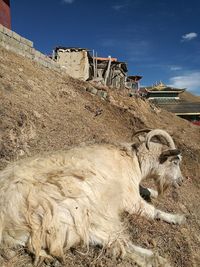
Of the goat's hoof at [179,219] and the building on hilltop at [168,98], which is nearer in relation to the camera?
the goat's hoof at [179,219]

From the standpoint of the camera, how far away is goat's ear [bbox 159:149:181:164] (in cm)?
532

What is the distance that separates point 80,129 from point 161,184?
11.3ft

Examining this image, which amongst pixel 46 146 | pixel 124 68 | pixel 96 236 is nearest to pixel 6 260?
pixel 96 236

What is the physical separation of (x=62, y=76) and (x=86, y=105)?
7.16 ft

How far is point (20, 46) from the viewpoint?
11.3 m

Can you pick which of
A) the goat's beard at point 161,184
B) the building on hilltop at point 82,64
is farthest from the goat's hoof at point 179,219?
the building on hilltop at point 82,64

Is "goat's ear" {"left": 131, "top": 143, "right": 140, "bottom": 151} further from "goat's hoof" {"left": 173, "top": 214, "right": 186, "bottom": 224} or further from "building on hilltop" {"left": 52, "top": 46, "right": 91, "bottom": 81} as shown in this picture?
"building on hilltop" {"left": 52, "top": 46, "right": 91, "bottom": 81}

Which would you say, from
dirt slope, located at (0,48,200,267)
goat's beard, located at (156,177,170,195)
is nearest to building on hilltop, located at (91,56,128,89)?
dirt slope, located at (0,48,200,267)

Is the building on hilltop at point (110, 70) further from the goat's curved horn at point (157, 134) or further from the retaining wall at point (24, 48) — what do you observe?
the goat's curved horn at point (157, 134)

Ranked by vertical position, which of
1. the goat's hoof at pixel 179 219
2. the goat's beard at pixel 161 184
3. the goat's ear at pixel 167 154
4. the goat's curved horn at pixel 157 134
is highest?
the goat's curved horn at pixel 157 134

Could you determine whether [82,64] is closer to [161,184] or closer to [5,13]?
[5,13]

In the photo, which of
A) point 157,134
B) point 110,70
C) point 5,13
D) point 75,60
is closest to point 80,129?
point 157,134

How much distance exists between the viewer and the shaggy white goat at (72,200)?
11.6 feet

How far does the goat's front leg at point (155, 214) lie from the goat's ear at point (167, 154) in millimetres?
773
